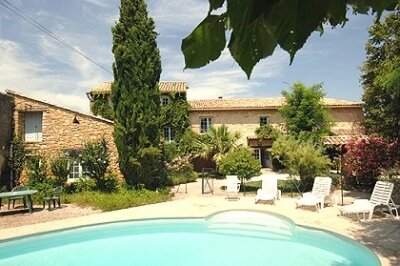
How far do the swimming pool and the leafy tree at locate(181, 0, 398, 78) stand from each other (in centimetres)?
881

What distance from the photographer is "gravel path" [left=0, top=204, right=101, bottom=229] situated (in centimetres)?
1351

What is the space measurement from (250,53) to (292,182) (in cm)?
2061

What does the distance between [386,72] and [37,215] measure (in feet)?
48.0

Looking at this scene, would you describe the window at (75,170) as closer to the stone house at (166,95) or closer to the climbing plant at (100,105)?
the climbing plant at (100,105)

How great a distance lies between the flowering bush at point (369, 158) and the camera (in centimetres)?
1616

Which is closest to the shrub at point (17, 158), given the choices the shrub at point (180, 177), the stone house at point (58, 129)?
the stone house at point (58, 129)

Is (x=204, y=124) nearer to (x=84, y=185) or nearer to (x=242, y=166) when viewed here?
(x=242, y=166)

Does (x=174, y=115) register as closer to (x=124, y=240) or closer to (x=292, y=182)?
(x=292, y=182)

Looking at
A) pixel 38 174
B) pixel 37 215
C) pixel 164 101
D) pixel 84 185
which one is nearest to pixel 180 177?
pixel 84 185

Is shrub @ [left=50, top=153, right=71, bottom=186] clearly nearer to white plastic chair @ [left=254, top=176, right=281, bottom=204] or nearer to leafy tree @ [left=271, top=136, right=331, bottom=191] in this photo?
white plastic chair @ [left=254, top=176, right=281, bottom=204]

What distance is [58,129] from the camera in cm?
2192

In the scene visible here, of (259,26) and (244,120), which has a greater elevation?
(244,120)

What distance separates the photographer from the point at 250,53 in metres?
0.74

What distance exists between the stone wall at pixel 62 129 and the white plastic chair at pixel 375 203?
13.9 meters
